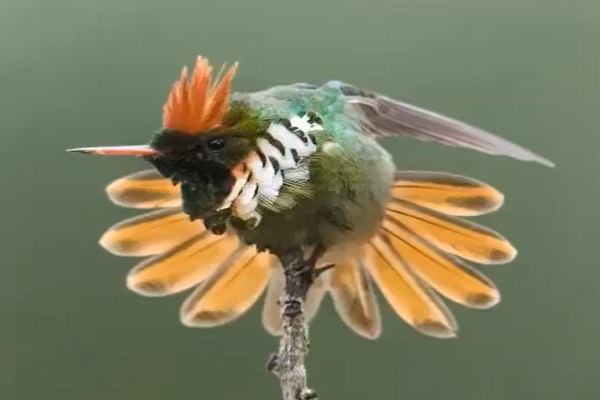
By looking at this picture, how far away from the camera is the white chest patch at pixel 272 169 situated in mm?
705

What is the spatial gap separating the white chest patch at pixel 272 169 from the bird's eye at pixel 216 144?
26 mm

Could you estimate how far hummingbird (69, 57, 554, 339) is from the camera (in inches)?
29.3

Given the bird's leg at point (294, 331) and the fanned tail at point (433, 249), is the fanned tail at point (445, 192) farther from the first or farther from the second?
the bird's leg at point (294, 331)

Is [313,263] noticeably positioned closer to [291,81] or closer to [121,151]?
[121,151]

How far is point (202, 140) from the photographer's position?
69 centimetres

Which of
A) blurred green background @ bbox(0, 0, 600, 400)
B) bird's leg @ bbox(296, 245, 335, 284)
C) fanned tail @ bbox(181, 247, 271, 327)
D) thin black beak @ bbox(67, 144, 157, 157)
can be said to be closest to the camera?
thin black beak @ bbox(67, 144, 157, 157)

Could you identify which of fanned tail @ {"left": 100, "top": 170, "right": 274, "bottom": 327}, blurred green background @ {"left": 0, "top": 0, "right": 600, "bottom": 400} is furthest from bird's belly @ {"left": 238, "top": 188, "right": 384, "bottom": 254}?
blurred green background @ {"left": 0, "top": 0, "right": 600, "bottom": 400}

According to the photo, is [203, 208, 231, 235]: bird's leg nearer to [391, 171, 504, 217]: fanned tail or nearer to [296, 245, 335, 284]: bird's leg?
[296, 245, 335, 284]: bird's leg

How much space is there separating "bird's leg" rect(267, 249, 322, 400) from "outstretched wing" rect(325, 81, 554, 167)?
0.16 meters

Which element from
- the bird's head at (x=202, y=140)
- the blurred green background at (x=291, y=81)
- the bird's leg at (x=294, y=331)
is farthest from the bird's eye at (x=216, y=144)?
the blurred green background at (x=291, y=81)

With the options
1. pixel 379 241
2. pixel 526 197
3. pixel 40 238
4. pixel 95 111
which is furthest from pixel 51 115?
pixel 526 197

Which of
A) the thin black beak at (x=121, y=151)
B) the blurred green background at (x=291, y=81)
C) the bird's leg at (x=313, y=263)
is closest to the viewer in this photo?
the thin black beak at (x=121, y=151)

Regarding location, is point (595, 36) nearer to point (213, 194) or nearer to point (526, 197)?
point (526, 197)

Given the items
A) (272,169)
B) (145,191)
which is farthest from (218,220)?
(145,191)
